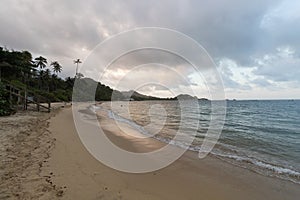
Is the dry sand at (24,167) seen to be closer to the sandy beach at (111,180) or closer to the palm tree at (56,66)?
the sandy beach at (111,180)

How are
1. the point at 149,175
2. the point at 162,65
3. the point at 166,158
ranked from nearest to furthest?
the point at 149,175 → the point at 166,158 → the point at 162,65

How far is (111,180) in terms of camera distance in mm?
5273

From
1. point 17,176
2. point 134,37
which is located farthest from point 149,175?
point 134,37

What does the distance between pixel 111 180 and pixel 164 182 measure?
1372 millimetres

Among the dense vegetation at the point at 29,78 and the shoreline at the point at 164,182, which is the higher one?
the dense vegetation at the point at 29,78

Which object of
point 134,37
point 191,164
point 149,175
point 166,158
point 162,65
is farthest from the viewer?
point 162,65

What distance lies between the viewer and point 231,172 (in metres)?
6.91

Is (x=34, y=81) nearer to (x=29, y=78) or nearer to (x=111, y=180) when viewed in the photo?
(x=29, y=78)

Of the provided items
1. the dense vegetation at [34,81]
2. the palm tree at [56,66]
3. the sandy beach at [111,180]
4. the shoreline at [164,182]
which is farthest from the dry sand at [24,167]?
the palm tree at [56,66]

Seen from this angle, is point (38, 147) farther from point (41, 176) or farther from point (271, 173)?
point (271, 173)

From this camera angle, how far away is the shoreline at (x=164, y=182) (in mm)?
4711

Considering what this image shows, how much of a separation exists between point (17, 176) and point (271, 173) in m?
7.47

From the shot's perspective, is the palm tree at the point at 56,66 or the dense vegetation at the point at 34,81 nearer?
the dense vegetation at the point at 34,81

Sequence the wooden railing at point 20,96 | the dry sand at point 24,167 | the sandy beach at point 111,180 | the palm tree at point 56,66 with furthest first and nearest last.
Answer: the palm tree at point 56,66 < the wooden railing at point 20,96 < the sandy beach at point 111,180 < the dry sand at point 24,167
